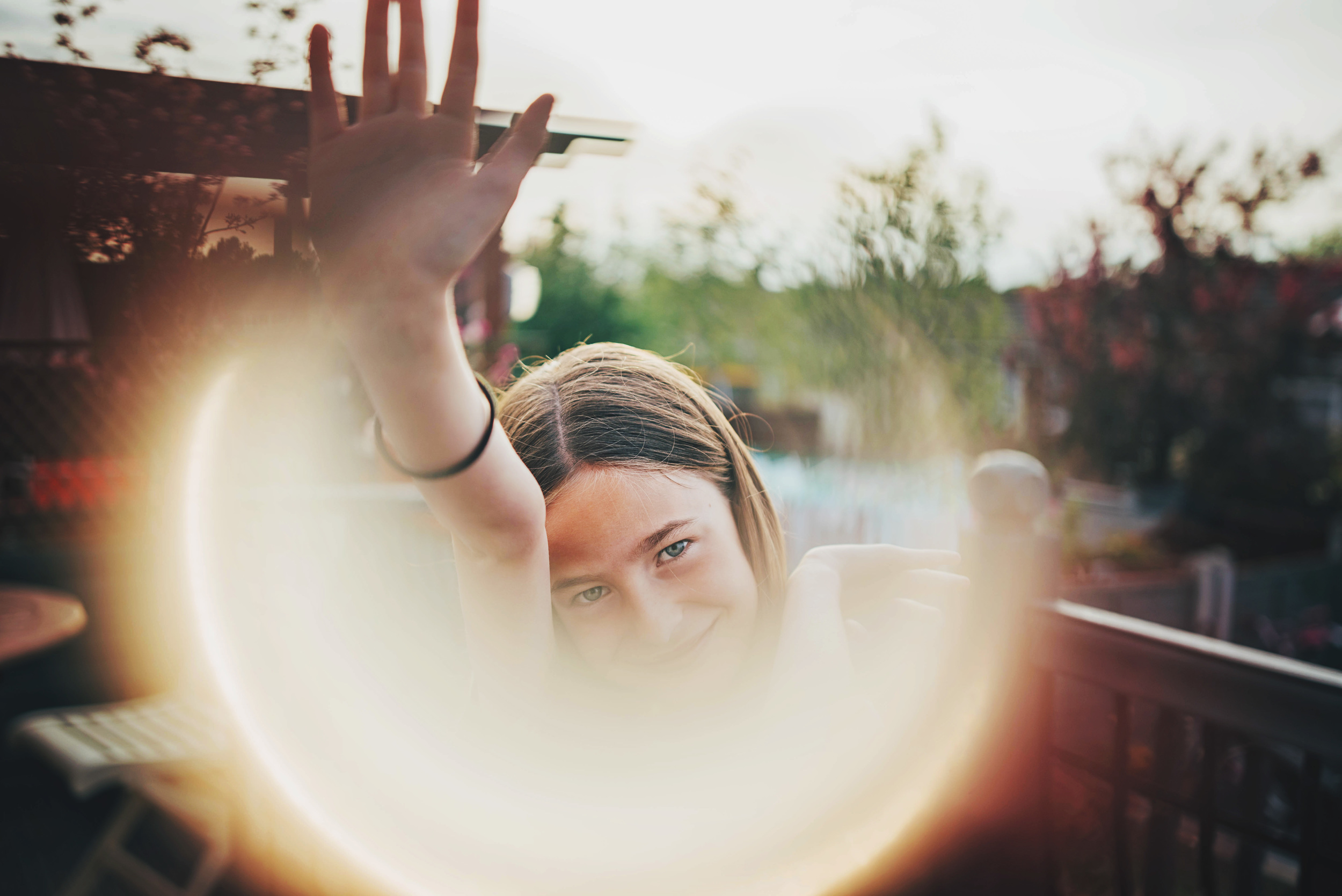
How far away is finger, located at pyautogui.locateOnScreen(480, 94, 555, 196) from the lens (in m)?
0.47

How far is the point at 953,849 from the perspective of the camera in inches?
86.8

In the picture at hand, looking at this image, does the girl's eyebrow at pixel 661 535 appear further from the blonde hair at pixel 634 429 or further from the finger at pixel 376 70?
the finger at pixel 376 70

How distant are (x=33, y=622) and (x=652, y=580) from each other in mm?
3204

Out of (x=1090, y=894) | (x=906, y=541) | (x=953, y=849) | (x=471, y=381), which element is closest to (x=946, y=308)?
(x=906, y=541)

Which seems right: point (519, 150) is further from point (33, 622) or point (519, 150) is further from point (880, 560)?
point (33, 622)

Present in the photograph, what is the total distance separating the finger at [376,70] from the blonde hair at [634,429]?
0.27 metres

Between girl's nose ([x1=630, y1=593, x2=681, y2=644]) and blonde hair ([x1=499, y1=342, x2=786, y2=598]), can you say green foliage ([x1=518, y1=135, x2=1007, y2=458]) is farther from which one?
girl's nose ([x1=630, y1=593, x2=681, y2=644])

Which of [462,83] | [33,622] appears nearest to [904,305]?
[462,83]

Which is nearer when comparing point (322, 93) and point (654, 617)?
point (322, 93)

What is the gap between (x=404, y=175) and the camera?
18.4 inches

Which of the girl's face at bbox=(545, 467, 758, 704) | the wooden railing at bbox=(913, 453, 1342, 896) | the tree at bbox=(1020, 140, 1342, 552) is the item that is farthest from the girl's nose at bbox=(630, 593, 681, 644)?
the tree at bbox=(1020, 140, 1342, 552)

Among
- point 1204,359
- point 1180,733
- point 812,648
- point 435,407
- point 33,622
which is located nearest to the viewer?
point 435,407

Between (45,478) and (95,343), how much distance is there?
14.3ft

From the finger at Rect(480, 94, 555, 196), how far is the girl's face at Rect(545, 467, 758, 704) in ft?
0.84
